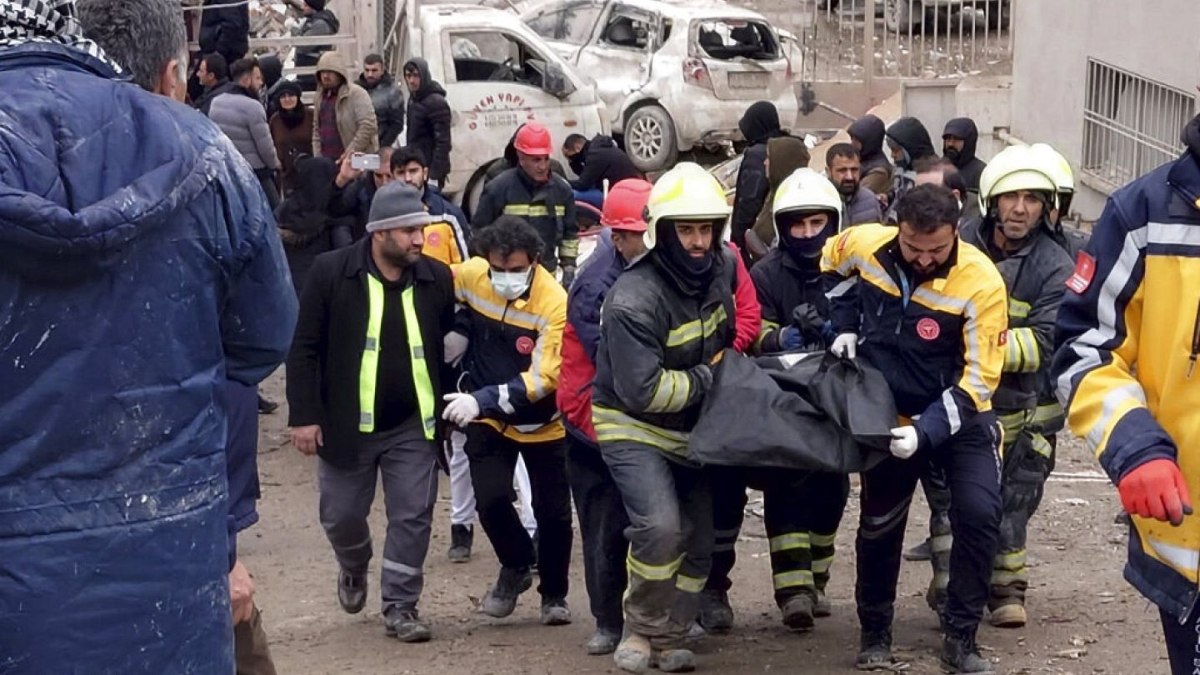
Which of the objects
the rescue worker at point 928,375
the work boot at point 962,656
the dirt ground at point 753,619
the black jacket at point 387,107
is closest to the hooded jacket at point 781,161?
the dirt ground at point 753,619

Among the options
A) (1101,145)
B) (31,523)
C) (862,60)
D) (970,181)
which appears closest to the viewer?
(31,523)

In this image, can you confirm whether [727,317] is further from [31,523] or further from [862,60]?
[862,60]

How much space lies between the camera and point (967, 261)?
6707 millimetres

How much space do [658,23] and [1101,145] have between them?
7.31 m

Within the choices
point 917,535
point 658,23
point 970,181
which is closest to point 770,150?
point 970,181

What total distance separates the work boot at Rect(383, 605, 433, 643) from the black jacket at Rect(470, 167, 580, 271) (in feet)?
13.2

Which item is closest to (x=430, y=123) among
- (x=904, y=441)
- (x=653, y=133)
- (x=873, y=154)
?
(x=653, y=133)

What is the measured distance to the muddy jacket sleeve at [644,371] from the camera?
6586 millimetres

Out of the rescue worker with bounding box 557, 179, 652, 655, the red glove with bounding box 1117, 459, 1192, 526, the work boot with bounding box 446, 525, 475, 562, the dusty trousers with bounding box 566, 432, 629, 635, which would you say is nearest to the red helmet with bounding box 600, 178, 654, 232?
the rescue worker with bounding box 557, 179, 652, 655

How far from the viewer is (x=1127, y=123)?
15586 mm

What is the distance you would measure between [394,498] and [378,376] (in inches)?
20.3

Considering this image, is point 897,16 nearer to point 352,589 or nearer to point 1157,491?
point 352,589

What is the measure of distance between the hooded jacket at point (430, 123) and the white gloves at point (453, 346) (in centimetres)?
927

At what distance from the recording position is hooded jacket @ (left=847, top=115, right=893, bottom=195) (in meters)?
11.0
